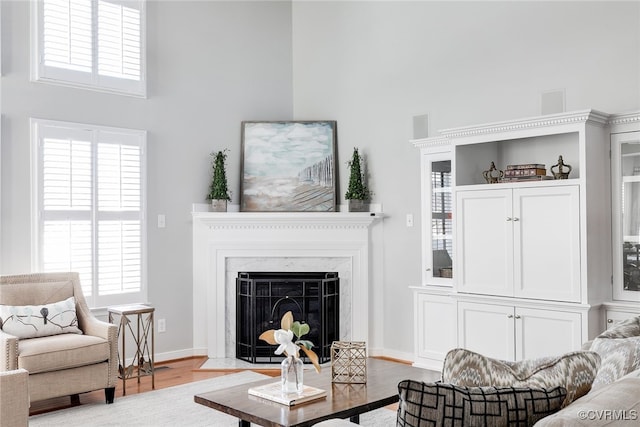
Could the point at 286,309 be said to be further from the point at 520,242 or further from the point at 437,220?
the point at 520,242

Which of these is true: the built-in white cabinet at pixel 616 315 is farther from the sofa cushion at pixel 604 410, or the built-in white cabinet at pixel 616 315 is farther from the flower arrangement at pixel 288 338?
the sofa cushion at pixel 604 410

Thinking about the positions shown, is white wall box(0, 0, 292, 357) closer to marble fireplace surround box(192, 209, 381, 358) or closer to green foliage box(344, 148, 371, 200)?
marble fireplace surround box(192, 209, 381, 358)

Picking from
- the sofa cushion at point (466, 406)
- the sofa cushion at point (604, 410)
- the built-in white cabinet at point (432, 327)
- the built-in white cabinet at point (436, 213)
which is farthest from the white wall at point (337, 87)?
the sofa cushion at point (466, 406)

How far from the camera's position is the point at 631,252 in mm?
4199

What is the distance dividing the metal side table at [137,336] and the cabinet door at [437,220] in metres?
2.37

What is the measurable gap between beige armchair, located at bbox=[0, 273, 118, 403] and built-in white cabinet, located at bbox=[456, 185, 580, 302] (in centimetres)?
269

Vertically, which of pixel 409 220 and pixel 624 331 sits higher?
pixel 409 220

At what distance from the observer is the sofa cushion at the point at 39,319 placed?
13.9 feet

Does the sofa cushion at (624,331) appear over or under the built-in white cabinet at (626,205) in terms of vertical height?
under

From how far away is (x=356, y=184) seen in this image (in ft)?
19.4

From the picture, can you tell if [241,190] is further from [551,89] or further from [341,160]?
[551,89]

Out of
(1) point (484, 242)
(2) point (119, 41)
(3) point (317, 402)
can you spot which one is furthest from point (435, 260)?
(2) point (119, 41)

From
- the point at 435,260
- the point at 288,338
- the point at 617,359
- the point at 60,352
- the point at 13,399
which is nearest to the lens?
the point at 617,359

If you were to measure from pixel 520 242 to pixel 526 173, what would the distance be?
503 mm
